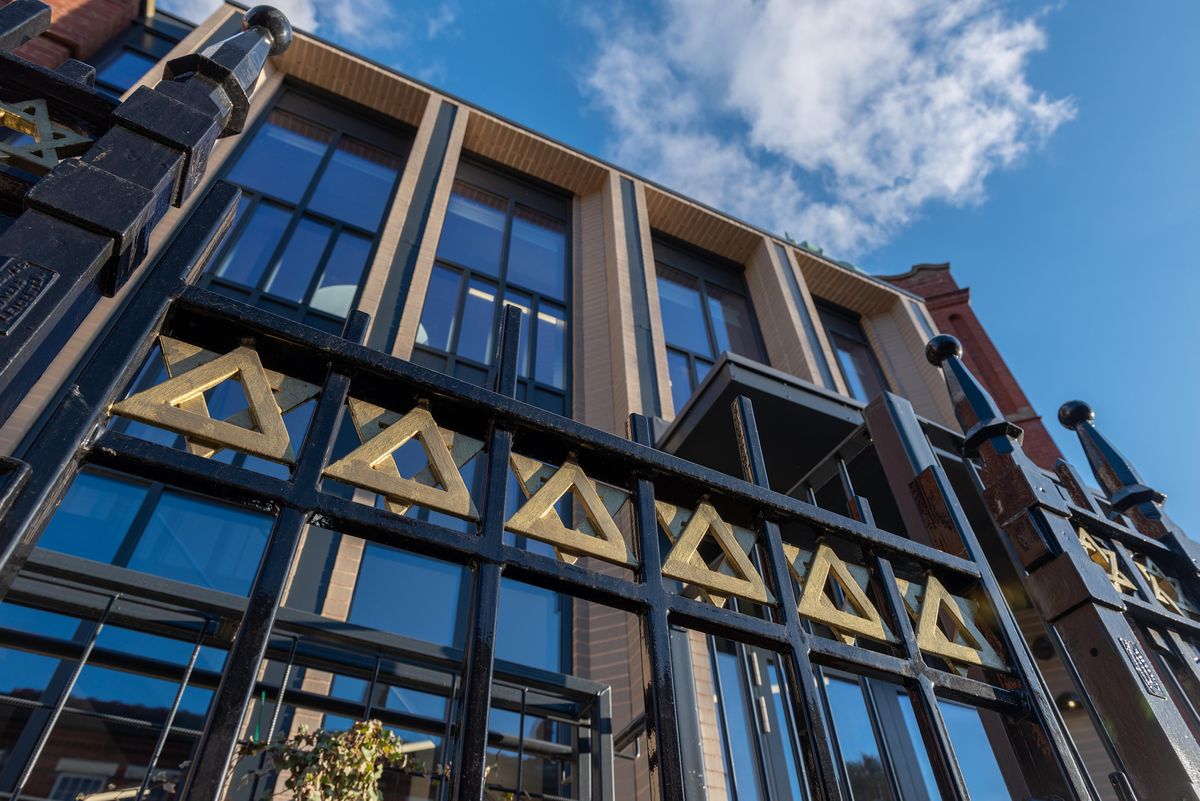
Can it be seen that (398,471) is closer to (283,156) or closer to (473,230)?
(473,230)

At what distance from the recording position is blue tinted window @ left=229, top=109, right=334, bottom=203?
34.1 feet

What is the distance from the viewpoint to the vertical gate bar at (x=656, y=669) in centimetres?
174

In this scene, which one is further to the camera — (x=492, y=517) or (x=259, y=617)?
(x=492, y=517)

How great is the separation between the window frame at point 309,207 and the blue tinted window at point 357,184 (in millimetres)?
96

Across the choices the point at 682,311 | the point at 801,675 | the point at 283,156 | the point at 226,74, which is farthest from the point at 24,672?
the point at 682,311

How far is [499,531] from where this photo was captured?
193 cm

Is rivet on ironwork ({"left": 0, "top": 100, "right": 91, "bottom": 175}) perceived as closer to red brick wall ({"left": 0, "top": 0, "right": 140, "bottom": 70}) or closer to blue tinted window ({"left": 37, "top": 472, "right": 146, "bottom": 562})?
blue tinted window ({"left": 37, "top": 472, "right": 146, "bottom": 562})

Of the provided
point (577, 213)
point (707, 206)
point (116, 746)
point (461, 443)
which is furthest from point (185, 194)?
point (707, 206)

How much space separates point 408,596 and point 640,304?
607cm

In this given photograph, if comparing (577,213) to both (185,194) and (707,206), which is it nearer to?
(707,206)

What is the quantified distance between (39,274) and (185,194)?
0.68 meters

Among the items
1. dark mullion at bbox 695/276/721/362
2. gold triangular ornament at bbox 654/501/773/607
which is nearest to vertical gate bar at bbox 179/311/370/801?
gold triangular ornament at bbox 654/501/773/607

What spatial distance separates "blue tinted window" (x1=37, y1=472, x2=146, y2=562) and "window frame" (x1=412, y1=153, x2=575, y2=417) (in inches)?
137

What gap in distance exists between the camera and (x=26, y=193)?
1807mm
